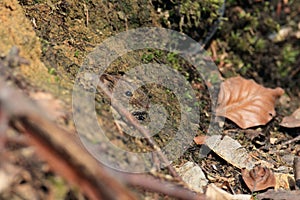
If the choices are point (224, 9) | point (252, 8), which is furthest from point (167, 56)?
point (252, 8)

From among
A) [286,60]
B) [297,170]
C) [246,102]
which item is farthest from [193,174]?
[286,60]

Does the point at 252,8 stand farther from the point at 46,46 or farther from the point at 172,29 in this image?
the point at 46,46

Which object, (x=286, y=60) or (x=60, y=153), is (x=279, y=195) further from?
(x=286, y=60)

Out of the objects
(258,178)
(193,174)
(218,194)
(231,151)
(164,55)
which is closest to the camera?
(218,194)

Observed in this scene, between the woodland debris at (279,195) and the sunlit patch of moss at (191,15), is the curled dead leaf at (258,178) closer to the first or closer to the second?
the woodland debris at (279,195)

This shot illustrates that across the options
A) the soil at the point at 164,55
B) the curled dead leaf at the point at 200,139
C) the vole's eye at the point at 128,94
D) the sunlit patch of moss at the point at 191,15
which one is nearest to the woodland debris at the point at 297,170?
the soil at the point at 164,55

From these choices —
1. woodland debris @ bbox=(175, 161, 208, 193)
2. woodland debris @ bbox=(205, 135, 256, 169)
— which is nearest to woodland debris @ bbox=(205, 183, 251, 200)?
woodland debris @ bbox=(175, 161, 208, 193)
